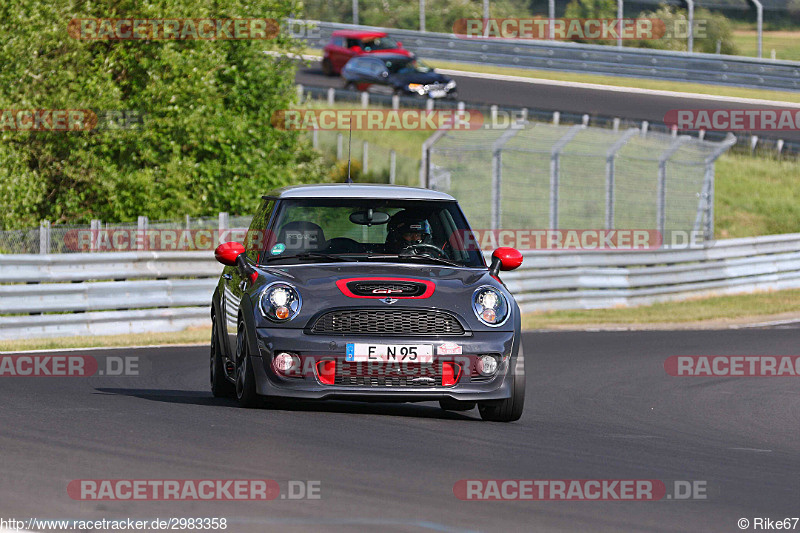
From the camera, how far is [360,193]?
33.2ft

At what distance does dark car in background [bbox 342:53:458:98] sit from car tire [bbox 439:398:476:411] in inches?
1282

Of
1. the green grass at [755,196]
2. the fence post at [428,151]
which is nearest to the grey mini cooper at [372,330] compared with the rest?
the fence post at [428,151]

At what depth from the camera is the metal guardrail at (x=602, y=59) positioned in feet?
135

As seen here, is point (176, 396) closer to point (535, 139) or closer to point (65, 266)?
point (65, 266)

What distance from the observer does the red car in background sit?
1871 inches

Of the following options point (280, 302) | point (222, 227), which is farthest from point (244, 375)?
point (222, 227)

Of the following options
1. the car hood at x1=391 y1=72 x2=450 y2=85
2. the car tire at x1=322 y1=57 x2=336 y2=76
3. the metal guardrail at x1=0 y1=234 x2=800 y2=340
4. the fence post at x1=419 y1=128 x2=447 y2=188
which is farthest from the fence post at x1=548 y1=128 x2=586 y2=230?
the car tire at x1=322 y1=57 x2=336 y2=76

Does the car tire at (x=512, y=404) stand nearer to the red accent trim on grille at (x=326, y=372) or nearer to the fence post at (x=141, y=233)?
the red accent trim on grille at (x=326, y=372)

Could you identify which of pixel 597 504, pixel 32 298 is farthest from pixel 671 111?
pixel 597 504

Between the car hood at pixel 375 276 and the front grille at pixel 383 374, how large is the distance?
1.19 feet

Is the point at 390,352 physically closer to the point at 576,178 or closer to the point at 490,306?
the point at 490,306

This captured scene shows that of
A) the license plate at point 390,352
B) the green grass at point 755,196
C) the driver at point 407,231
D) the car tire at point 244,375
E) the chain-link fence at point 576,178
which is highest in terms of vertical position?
the driver at point 407,231

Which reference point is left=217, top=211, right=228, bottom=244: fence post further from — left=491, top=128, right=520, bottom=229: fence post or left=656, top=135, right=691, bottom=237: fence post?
left=656, top=135, right=691, bottom=237: fence post

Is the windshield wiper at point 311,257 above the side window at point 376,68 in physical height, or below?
above
